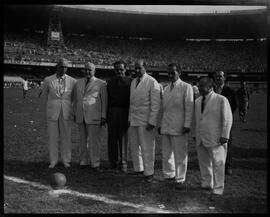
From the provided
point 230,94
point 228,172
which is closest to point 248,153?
point 228,172

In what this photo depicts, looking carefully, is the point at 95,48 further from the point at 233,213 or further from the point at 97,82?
the point at 233,213

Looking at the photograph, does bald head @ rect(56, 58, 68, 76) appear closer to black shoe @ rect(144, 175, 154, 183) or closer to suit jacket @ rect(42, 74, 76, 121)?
suit jacket @ rect(42, 74, 76, 121)

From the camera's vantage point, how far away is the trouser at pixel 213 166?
17.7ft

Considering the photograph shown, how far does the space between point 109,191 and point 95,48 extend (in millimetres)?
36877

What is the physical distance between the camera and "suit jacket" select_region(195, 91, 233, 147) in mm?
5328

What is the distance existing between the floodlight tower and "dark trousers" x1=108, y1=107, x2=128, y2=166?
28616mm

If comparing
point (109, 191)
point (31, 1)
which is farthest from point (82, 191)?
point (31, 1)

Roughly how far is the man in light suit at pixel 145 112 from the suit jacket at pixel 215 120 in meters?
0.98

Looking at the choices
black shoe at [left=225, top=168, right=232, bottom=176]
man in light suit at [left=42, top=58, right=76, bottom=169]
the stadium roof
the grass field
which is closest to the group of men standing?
man in light suit at [left=42, top=58, right=76, bottom=169]

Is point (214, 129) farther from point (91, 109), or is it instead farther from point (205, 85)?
point (91, 109)

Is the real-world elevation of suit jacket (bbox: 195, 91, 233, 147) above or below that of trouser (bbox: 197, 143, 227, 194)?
above

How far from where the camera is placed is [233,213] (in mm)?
4746

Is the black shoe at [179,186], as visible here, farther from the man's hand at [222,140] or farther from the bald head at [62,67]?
the bald head at [62,67]

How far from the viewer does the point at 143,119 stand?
6223mm
